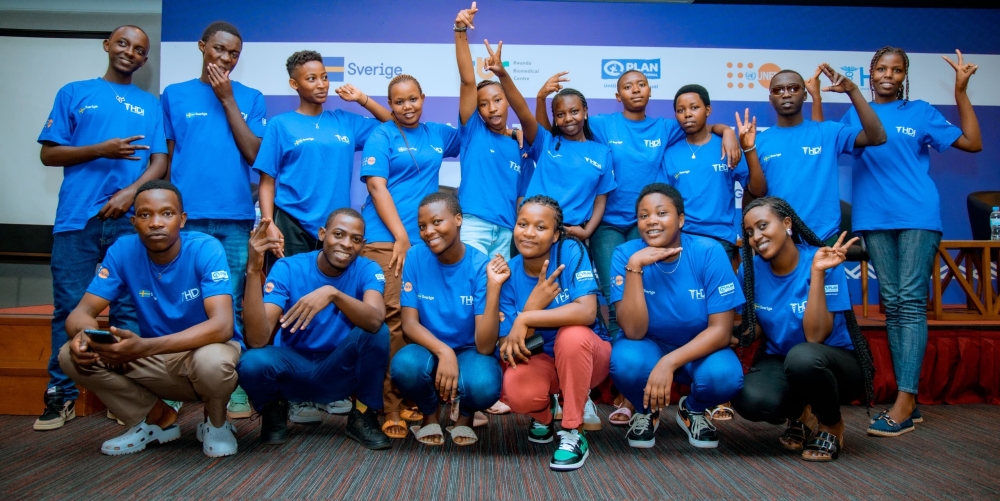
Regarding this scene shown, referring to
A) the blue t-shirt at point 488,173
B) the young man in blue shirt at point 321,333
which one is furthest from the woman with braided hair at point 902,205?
the young man in blue shirt at point 321,333

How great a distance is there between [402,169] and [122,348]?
1.40 metres

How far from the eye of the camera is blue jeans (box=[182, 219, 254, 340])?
9.77ft

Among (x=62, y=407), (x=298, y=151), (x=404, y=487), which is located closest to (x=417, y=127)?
(x=298, y=151)

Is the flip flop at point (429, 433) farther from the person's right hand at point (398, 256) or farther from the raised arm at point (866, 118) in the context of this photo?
the raised arm at point (866, 118)

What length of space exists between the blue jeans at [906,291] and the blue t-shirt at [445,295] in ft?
6.52

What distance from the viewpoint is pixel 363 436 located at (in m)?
2.44

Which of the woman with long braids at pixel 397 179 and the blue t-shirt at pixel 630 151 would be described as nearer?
the woman with long braids at pixel 397 179

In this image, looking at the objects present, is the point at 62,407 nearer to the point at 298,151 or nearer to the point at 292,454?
the point at 292,454

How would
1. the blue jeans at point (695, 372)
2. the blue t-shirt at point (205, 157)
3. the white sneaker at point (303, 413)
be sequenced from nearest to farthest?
the blue jeans at point (695, 372) < the white sneaker at point (303, 413) < the blue t-shirt at point (205, 157)

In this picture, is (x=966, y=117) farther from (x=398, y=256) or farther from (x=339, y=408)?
(x=339, y=408)

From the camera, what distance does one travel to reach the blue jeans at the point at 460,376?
2.34 metres

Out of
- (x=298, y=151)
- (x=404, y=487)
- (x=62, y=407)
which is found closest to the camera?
(x=404, y=487)

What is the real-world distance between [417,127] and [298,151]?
59 cm

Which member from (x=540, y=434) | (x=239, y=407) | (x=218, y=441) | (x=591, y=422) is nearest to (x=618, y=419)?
(x=591, y=422)
